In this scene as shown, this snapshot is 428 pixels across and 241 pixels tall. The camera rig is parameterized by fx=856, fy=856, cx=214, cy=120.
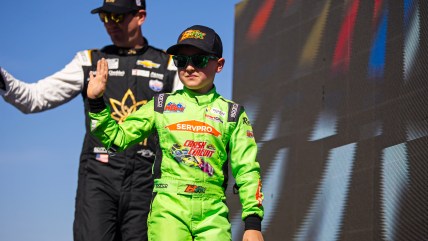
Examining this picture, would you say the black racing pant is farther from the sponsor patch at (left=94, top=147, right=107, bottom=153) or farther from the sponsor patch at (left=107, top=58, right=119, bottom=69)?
the sponsor patch at (left=107, top=58, right=119, bottom=69)

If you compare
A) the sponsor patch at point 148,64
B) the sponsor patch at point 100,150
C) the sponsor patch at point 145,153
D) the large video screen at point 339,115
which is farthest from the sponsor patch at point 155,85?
the large video screen at point 339,115

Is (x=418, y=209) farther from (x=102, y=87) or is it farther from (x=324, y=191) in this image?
(x=102, y=87)

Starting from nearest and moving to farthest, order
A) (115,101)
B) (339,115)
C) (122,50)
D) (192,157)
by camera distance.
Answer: (192,157) → (115,101) → (122,50) → (339,115)

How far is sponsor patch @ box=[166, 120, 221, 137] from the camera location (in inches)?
185

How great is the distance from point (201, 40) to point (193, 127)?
53cm

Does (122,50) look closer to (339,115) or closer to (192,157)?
(192,157)

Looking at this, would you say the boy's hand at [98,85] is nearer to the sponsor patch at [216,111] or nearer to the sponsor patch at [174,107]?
the sponsor patch at [174,107]

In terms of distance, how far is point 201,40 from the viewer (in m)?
4.88

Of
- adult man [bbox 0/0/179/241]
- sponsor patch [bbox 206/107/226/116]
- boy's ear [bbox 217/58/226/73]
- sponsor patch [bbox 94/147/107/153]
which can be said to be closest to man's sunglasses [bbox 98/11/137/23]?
adult man [bbox 0/0/179/241]

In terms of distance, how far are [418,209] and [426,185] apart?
0.25 metres

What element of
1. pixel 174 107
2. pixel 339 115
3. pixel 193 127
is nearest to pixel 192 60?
pixel 174 107

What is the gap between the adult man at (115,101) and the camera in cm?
543

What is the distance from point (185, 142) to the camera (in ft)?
15.2

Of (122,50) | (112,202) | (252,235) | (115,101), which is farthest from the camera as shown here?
(122,50)
